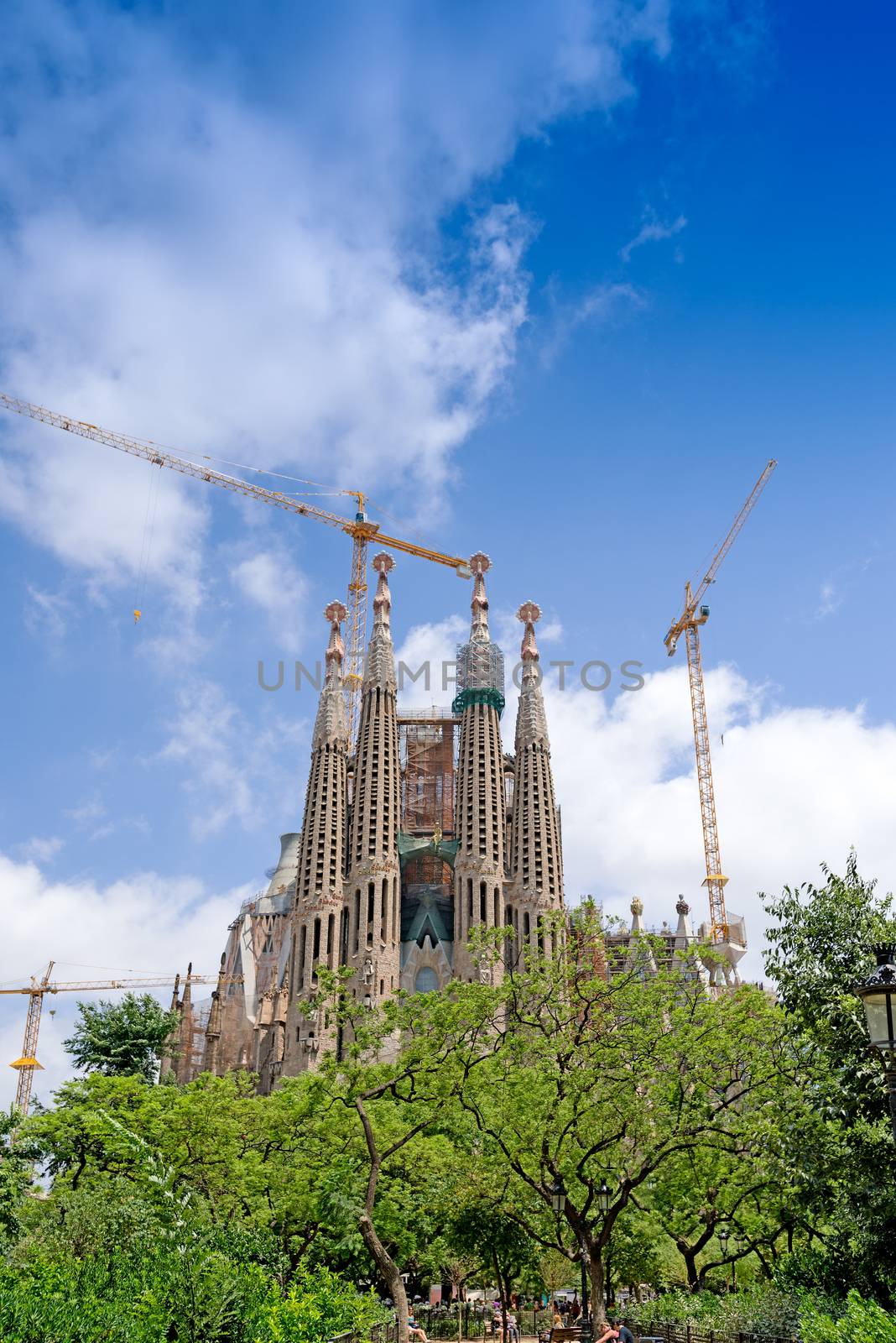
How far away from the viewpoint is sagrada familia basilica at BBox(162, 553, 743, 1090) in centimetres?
7819

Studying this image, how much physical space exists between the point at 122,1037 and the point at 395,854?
29.5 m

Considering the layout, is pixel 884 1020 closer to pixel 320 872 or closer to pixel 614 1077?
pixel 614 1077

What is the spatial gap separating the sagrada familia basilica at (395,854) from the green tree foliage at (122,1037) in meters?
17.6

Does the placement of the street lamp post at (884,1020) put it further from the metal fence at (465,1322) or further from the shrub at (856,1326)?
the metal fence at (465,1322)

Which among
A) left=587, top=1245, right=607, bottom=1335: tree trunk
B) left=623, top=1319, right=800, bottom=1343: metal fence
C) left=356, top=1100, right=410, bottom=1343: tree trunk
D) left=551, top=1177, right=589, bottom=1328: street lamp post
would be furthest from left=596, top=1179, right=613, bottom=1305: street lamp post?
left=356, top=1100, right=410, bottom=1343: tree trunk

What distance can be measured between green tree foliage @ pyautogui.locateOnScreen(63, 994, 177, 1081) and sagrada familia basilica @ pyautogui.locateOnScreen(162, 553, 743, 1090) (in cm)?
1758

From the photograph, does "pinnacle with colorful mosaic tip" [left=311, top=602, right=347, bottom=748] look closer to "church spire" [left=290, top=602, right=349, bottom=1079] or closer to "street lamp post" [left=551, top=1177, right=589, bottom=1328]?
"church spire" [left=290, top=602, right=349, bottom=1079]

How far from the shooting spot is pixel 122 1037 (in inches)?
2186

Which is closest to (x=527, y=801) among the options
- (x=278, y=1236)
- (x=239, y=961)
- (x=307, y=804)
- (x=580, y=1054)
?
(x=307, y=804)

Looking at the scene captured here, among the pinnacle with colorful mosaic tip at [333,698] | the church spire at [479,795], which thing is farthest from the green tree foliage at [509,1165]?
the pinnacle with colorful mosaic tip at [333,698]

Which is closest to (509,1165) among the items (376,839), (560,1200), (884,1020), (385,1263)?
(560,1200)

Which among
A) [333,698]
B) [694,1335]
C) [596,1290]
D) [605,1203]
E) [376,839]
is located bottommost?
[694,1335]

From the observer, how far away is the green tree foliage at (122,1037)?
5481cm

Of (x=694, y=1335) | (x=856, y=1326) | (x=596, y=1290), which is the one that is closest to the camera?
(x=856, y=1326)
